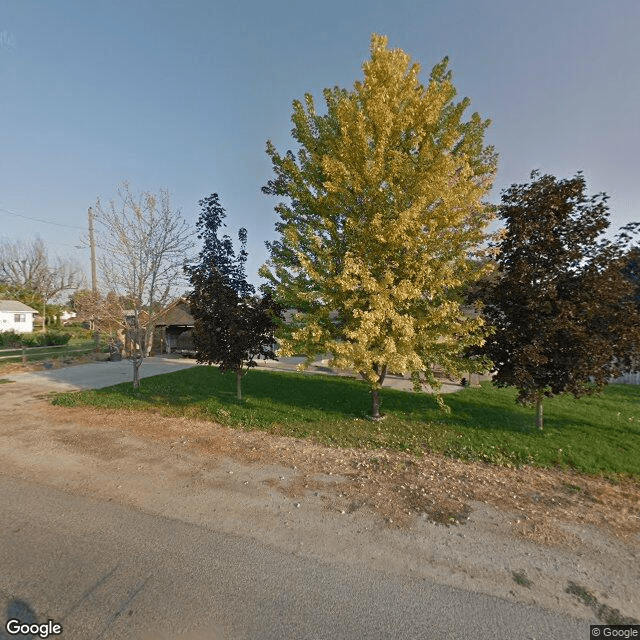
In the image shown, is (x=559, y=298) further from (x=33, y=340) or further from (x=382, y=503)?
(x=33, y=340)

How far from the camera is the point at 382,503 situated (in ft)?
16.2

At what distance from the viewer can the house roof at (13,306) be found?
43.4 meters

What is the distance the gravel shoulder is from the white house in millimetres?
47813

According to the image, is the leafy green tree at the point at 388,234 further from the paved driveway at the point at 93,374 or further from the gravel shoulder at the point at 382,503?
the paved driveway at the point at 93,374

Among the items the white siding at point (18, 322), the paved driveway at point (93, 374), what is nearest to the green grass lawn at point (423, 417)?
the paved driveway at point (93, 374)

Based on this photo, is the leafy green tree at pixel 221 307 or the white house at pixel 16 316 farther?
the white house at pixel 16 316

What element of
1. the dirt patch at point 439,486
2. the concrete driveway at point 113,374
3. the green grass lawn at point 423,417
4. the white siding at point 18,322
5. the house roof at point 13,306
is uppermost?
the house roof at point 13,306

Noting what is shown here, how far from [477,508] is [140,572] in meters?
4.38

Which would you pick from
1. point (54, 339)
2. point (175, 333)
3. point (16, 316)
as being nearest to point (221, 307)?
point (175, 333)

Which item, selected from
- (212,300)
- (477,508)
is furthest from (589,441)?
(212,300)

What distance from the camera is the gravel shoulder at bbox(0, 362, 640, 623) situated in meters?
3.63

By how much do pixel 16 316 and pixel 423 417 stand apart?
55.2 m

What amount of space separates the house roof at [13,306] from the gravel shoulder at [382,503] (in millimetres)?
48641

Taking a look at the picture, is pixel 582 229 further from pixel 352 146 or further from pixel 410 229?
pixel 352 146
